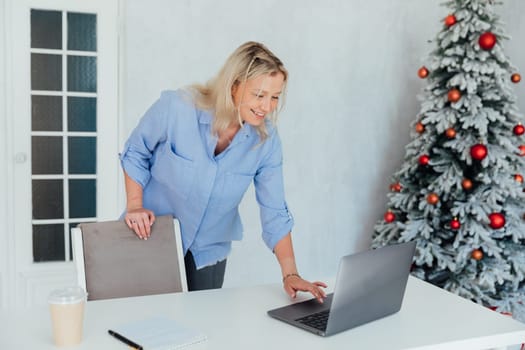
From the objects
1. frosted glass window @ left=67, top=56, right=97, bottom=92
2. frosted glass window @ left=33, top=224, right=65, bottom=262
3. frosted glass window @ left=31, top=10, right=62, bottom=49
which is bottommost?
frosted glass window @ left=33, top=224, right=65, bottom=262

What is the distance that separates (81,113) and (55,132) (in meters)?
0.17

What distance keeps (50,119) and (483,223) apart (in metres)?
2.28

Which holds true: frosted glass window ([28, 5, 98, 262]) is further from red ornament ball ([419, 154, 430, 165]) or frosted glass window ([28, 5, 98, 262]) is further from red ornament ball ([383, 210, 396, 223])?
red ornament ball ([419, 154, 430, 165])

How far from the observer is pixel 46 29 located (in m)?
2.93

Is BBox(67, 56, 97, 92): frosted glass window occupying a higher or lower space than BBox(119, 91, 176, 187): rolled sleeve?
higher

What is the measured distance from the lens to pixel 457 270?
295 cm

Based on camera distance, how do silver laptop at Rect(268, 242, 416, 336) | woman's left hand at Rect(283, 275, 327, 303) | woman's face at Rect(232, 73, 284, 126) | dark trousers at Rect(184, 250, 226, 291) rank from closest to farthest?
silver laptop at Rect(268, 242, 416, 336)
woman's left hand at Rect(283, 275, 327, 303)
woman's face at Rect(232, 73, 284, 126)
dark trousers at Rect(184, 250, 226, 291)

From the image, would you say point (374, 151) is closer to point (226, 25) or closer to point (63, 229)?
point (226, 25)

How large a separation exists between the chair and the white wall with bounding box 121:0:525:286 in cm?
143

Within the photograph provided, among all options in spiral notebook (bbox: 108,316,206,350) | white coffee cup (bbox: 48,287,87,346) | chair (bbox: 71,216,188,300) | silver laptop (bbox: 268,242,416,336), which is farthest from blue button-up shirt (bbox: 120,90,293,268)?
white coffee cup (bbox: 48,287,87,346)

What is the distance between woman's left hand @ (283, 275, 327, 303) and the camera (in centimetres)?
160

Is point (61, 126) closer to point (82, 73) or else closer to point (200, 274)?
point (82, 73)

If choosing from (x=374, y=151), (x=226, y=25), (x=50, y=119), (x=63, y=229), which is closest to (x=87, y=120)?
(x=50, y=119)

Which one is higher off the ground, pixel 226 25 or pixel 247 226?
pixel 226 25
